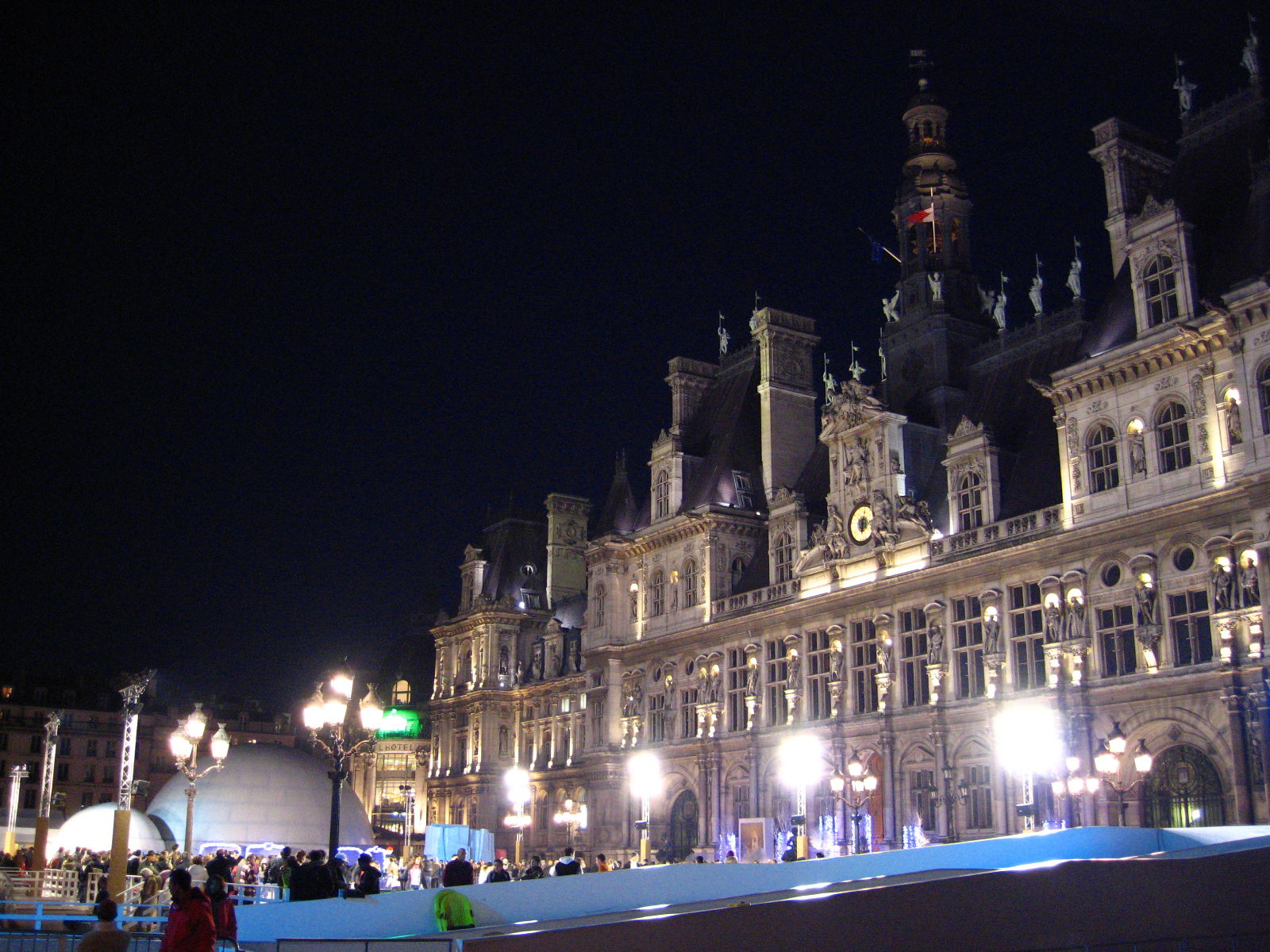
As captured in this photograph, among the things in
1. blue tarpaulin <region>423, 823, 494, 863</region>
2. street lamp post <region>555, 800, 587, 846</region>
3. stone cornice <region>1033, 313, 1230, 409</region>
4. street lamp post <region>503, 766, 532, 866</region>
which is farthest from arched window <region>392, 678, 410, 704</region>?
stone cornice <region>1033, 313, 1230, 409</region>

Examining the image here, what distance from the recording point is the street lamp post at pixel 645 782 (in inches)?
2245

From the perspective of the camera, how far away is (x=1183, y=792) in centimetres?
3441

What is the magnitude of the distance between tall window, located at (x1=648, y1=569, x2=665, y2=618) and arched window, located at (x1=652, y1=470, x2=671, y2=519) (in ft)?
9.46

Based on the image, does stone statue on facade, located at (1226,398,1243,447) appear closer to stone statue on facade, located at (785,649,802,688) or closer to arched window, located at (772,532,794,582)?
stone statue on facade, located at (785,649,802,688)

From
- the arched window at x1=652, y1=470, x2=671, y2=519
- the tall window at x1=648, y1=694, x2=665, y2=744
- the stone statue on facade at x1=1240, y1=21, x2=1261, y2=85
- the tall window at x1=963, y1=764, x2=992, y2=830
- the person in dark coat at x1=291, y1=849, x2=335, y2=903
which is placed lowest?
the person in dark coat at x1=291, y1=849, x2=335, y2=903

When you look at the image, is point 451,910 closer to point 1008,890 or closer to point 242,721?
point 1008,890

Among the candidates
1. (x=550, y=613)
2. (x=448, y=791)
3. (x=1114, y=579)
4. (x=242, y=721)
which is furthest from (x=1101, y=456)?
(x=242, y=721)

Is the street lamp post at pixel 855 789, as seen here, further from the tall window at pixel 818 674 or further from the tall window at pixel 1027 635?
the tall window at pixel 1027 635

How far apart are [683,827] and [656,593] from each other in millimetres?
11163

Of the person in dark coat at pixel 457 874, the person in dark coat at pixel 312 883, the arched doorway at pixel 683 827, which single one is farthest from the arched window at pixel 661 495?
the person in dark coat at pixel 457 874

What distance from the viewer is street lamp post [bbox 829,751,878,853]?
40.3m

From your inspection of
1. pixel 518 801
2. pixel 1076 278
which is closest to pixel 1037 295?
pixel 1076 278

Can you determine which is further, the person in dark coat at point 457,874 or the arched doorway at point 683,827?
the arched doorway at point 683,827

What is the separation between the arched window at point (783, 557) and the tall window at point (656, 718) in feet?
31.7
